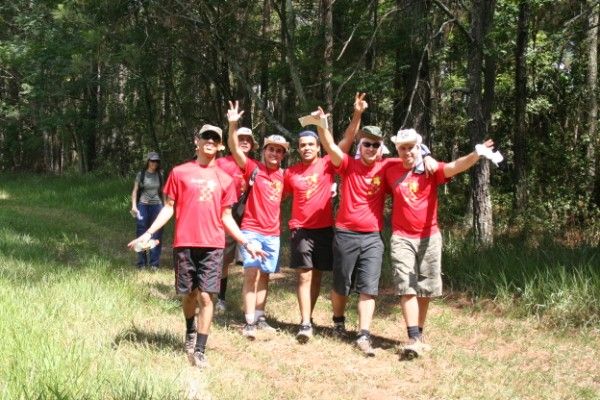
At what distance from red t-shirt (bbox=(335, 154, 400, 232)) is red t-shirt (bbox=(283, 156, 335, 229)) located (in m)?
0.28

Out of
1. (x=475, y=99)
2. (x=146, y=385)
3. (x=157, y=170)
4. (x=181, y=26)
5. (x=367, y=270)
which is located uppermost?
(x=181, y=26)

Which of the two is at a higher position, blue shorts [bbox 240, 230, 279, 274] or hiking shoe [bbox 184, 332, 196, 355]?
blue shorts [bbox 240, 230, 279, 274]

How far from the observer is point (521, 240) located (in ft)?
31.5

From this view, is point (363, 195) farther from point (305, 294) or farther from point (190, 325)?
point (190, 325)

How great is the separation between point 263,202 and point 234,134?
865mm

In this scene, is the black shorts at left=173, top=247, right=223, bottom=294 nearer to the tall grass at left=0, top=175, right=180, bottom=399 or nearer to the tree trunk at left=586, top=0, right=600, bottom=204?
the tall grass at left=0, top=175, right=180, bottom=399

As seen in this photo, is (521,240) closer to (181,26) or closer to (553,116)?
(553,116)

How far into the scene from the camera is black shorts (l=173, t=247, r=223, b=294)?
4.88m

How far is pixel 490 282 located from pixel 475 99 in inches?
107

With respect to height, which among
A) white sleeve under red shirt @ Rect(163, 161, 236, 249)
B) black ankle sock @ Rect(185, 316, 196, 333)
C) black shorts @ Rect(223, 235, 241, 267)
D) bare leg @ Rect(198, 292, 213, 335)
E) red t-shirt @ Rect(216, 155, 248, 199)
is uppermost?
red t-shirt @ Rect(216, 155, 248, 199)

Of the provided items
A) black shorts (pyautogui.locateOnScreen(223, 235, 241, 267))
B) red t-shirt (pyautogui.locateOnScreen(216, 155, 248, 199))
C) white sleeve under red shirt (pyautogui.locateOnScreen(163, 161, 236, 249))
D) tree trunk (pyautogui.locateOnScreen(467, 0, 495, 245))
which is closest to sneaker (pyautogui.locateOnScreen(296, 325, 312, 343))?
white sleeve under red shirt (pyautogui.locateOnScreen(163, 161, 236, 249))

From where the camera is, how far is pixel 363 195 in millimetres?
5688

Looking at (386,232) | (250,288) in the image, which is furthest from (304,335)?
(386,232)

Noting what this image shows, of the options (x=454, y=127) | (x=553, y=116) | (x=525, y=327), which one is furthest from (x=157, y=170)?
(x=553, y=116)
